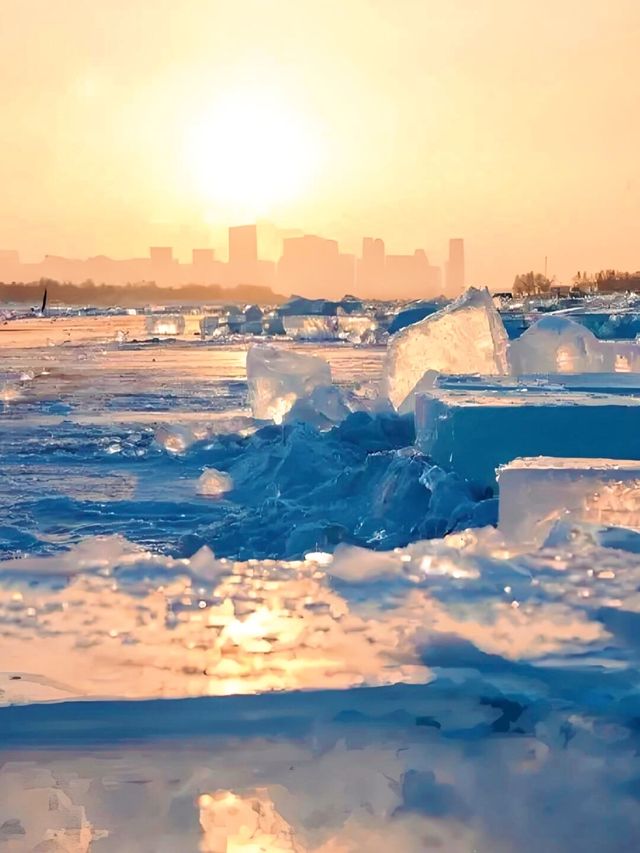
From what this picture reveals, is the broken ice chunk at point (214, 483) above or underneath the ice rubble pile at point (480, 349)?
underneath

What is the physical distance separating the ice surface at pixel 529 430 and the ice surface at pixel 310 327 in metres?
37.1

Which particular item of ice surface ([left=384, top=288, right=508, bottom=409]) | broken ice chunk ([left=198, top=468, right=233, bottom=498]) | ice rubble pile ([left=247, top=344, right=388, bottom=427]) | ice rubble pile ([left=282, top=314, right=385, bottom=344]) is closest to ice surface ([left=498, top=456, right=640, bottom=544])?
broken ice chunk ([left=198, top=468, right=233, bottom=498])

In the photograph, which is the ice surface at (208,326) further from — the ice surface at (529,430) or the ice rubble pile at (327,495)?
the ice surface at (529,430)

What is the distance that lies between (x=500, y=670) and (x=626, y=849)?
0.57 metres

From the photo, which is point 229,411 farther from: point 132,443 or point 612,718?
point 612,718

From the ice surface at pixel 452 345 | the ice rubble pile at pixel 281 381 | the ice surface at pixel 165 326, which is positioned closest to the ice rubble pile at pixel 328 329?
the ice surface at pixel 165 326

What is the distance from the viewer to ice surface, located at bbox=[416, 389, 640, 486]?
5945mm

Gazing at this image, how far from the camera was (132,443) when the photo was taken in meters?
10.4

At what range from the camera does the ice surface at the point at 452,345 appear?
11.0m

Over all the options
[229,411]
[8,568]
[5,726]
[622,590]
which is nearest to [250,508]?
[8,568]

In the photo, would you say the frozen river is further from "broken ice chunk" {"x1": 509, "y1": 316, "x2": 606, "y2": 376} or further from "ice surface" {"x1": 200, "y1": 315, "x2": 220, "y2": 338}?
"ice surface" {"x1": 200, "y1": 315, "x2": 220, "y2": 338}

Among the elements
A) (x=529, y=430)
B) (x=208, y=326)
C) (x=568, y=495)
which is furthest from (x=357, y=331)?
(x=568, y=495)

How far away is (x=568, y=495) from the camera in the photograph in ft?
13.9

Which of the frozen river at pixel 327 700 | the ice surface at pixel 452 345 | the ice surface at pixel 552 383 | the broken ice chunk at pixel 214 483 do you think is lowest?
the broken ice chunk at pixel 214 483
